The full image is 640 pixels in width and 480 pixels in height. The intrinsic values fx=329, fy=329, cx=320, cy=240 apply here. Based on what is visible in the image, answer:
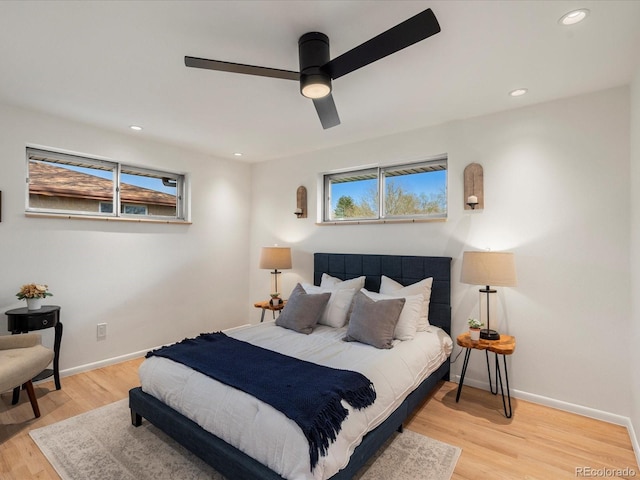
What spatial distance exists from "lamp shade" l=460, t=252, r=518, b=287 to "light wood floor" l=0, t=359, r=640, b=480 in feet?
3.59

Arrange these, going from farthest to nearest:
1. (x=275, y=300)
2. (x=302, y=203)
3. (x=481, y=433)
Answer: (x=302, y=203)
(x=275, y=300)
(x=481, y=433)

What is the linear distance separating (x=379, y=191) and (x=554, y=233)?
184cm

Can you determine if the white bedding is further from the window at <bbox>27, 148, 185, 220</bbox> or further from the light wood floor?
the window at <bbox>27, 148, 185, 220</bbox>

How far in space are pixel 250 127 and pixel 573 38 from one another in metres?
2.78

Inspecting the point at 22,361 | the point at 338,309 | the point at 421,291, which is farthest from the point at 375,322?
the point at 22,361

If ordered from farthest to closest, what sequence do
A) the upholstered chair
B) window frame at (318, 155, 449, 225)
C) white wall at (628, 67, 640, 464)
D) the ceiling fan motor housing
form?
window frame at (318, 155, 449, 225), the upholstered chair, white wall at (628, 67, 640, 464), the ceiling fan motor housing

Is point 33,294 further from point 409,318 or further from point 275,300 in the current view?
point 409,318

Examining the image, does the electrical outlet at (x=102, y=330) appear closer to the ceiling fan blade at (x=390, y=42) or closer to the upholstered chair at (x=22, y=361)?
the upholstered chair at (x=22, y=361)

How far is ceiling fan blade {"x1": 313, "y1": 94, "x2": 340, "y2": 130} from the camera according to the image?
7.06 ft

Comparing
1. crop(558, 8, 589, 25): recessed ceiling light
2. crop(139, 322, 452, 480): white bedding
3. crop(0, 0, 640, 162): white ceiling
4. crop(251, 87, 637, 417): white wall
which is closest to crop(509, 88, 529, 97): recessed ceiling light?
crop(0, 0, 640, 162): white ceiling

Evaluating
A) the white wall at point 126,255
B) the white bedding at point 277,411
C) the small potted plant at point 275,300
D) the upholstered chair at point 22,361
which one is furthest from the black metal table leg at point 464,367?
the upholstered chair at point 22,361

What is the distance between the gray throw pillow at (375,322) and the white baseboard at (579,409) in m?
1.25

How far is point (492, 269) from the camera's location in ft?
9.06

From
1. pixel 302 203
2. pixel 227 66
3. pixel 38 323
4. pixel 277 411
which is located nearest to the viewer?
pixel 277 411
